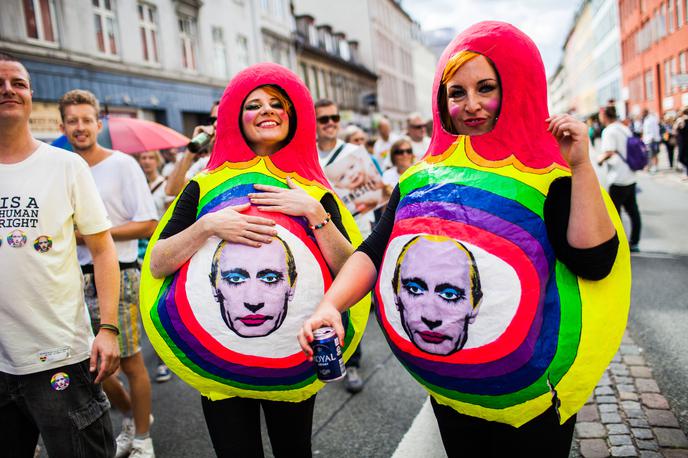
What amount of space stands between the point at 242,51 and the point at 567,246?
69.5ft

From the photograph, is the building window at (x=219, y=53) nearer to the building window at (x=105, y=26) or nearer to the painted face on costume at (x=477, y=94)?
the building window at (x=105, y=26)

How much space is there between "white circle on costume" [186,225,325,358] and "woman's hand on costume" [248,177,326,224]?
8 centimetres

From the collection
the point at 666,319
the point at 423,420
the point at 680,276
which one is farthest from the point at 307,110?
the point at 680,276

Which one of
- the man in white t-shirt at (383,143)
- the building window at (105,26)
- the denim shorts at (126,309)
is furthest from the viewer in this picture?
the building window at (105,26)

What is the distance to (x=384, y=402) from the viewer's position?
3748mm

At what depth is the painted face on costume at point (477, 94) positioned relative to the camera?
1.71m

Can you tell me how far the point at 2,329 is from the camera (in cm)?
212

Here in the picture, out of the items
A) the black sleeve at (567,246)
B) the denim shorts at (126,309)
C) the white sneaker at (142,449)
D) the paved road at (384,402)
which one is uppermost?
the black sleeve at (567,246)

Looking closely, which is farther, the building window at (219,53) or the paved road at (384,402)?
the building window at (219,53)

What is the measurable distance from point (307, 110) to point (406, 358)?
108 centimetres

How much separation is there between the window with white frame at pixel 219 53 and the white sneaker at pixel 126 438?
57.1ft

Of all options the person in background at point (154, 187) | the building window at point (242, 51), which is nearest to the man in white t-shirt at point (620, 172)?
the person in background at point (154, 187)

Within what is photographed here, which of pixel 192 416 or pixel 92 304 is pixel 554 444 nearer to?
pixel 92 304

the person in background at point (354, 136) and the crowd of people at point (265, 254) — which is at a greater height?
the person in background at point (354, 136)
